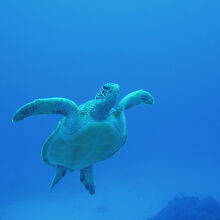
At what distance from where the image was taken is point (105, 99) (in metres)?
4.07

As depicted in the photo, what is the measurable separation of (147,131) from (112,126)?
50462mm

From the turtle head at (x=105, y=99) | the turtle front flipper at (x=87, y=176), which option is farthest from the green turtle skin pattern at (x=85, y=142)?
the turtle front flipper at (x=87, y=176)

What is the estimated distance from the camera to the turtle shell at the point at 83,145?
431 cm

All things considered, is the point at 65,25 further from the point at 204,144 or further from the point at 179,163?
the point at 179,163

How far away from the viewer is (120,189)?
23125mm

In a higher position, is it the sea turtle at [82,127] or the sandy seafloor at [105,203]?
the sandy seafloor at [105,203]

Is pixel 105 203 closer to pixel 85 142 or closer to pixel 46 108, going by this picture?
pixel 85 142

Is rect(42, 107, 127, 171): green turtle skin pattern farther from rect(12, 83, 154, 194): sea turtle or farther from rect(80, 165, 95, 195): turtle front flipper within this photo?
rect(80, 165, 95, 195): turtle front flipper

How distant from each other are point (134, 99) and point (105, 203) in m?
16.3

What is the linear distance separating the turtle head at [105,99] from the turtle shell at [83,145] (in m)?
0.18

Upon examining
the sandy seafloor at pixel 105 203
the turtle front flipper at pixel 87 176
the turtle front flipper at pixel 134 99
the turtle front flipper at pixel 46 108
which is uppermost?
the sandy seafloor at pixel 105 203

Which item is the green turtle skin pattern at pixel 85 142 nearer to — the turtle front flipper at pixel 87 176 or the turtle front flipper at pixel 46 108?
the turtle front flipper at pixel 46 108

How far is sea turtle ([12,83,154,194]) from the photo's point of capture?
13.5ft

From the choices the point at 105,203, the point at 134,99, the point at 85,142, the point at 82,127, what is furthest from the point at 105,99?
the point at 105,203
